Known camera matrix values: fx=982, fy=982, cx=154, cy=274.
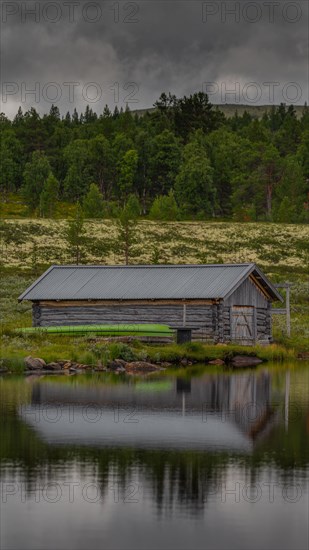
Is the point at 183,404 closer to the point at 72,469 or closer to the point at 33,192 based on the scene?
the point at 72,469

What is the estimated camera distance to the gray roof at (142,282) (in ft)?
165

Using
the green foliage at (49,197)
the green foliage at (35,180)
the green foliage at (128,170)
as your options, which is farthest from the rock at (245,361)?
the green foliage at (128,170)

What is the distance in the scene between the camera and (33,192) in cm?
15375

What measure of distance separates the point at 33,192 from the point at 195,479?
137972 millimetres

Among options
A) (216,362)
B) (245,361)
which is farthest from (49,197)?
(216,362)

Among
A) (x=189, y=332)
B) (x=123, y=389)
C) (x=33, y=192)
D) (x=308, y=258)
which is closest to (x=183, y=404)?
(x=123, y=389)

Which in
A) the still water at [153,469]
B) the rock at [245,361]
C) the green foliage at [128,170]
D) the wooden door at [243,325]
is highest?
the green foliage at [128,170]

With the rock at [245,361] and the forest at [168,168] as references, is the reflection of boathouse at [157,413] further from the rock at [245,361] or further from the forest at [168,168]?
the forest at [168,168]

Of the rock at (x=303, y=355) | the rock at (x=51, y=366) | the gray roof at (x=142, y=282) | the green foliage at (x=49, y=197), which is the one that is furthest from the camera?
the green foliage at (x=49, y=197)

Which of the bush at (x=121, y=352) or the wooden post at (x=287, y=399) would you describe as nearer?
the wooden post at (x=287, y=399)

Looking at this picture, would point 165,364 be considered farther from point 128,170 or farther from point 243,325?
point 128,170

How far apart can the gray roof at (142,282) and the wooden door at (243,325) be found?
1.81 m

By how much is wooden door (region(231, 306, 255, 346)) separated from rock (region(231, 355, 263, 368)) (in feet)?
15.4

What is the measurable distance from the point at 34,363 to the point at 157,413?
43.5 feet
